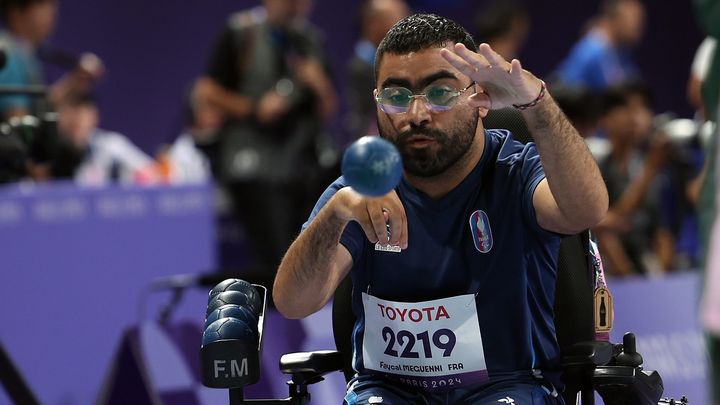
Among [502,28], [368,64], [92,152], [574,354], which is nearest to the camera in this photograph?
[574,354]

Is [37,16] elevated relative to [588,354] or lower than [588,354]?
elevated

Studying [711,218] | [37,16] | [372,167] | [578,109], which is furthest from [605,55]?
[711,218]

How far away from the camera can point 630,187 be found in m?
9.53

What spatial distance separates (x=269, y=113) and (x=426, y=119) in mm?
4903

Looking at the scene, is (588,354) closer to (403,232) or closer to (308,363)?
(403,232)

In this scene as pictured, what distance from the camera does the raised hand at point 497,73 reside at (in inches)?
128

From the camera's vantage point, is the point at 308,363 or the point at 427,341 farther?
the point at 308,363

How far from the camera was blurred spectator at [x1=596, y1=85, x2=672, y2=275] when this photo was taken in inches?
366

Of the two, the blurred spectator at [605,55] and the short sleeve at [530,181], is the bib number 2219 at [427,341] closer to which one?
the short sleeve at [530,181]

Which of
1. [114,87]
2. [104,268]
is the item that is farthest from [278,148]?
[114,87]

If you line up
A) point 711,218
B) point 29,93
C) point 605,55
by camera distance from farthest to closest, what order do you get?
point 605,55
point 29,93
point 711,218

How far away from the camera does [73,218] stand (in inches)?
265

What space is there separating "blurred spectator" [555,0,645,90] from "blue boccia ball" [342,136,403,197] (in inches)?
308

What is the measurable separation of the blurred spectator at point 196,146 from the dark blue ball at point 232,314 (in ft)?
16.6
